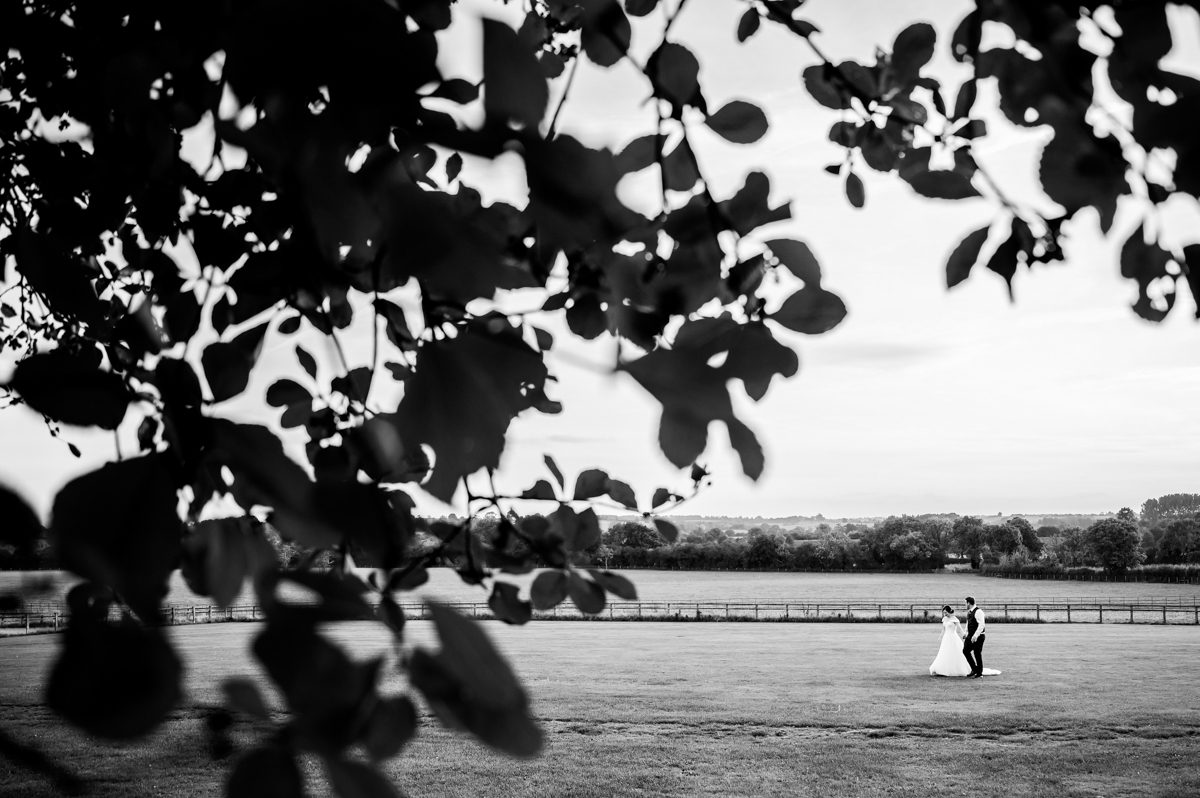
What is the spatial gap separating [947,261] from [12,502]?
144 centimetres

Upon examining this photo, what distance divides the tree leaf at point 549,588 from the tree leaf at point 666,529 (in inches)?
19.2

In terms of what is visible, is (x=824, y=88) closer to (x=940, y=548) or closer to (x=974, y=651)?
(x=974, y=651)

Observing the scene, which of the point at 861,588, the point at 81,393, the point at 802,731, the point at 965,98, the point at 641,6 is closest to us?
the point at 81,393

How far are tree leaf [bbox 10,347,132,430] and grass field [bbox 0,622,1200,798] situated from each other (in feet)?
1.04

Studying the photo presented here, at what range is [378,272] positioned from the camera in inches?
32.2

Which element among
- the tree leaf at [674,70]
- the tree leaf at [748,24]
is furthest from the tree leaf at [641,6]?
the tree leaf at [674,70]

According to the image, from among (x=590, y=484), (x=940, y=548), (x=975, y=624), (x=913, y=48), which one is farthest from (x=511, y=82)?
(x=940, y=548)

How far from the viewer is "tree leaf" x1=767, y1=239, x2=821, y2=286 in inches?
59.1

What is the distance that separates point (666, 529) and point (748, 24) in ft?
4.75

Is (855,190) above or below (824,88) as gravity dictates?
below

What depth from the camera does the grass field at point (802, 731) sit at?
10.3 metres

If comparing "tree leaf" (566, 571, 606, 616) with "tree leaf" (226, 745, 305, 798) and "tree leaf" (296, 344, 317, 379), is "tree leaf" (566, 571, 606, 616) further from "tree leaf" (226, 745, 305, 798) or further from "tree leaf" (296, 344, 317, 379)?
"tree leaf" (226, 745, 305, 798)

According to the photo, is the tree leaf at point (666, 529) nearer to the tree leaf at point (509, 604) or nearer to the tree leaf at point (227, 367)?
the tree leaf at point (509, 604)

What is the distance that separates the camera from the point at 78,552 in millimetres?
600
